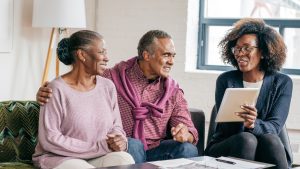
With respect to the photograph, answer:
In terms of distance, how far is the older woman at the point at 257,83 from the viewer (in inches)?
112

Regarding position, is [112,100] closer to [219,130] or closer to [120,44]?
[219,130]

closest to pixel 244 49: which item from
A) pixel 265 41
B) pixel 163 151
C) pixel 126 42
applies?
pixel 265 41

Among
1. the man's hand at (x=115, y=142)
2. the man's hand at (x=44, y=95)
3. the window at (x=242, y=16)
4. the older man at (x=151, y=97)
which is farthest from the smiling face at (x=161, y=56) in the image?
the window at (x=242, y=16)

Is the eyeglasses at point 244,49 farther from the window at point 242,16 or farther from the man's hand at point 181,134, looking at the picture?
the window at point 242,16

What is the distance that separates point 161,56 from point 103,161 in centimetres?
A: 73

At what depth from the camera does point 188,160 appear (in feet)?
7.71

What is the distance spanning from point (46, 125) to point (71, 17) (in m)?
1.67

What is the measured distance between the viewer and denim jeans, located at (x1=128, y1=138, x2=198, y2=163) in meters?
2.67

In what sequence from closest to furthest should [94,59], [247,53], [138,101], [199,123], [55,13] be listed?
[94,59] → [138,101] → [247,53] → [199,123] → [55,13]

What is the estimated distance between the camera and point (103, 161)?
2473 millimetres

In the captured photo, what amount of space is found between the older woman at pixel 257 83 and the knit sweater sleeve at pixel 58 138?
768 millimetres

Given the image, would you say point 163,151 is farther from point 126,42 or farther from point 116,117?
point 126,42

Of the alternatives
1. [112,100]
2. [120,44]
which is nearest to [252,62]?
[112,100]

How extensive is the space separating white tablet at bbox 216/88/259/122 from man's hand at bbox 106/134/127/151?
538mm
